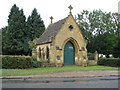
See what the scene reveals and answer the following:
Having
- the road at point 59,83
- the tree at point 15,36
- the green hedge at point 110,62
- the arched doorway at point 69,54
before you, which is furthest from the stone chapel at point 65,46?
the tree at point 15,36

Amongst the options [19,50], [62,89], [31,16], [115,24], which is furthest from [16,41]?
[62,89]

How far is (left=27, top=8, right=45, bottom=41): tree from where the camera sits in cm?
5512

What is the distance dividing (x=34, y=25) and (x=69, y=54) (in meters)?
27.3

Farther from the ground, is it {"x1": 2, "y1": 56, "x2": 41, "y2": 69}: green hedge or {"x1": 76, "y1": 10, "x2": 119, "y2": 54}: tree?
{"x1": 76, "y1": 10, "x2": 119, "y2": 54}: tree

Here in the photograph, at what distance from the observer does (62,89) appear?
9883 millimetres

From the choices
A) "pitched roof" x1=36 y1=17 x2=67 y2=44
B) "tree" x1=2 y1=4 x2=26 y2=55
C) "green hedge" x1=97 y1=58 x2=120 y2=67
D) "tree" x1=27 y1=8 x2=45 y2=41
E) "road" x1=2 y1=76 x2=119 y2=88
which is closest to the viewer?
"road" x1=2 y1=76 x2=119 y2=88

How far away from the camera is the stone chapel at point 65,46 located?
29781 mm

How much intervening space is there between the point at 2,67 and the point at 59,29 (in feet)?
35.8

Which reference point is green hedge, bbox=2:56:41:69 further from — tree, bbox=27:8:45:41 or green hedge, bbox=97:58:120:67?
tree, bbox=27:8:45:41

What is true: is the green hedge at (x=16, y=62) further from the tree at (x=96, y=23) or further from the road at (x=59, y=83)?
the tree at (x=96, y=23)

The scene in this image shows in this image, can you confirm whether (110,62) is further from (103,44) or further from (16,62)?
(16,62)

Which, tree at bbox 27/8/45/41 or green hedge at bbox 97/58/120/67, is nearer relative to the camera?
green hedge at bbox 97/58/120/67

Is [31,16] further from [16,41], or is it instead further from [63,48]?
[63,48]

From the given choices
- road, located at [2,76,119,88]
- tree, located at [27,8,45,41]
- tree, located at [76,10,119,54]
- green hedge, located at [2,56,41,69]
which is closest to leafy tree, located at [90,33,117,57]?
tree, located at [76,10,119,54]
